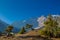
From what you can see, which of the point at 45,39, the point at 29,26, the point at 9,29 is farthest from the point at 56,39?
the point at 29,26

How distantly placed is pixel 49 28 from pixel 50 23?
1.64 m

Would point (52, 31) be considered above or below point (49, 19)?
below

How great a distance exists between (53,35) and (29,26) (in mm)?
17315

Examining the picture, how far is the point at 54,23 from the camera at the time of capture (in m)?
48.4

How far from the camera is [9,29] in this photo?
5025cm

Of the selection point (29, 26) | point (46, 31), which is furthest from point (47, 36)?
point (29, 26)

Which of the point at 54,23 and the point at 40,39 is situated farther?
the point at 54,23

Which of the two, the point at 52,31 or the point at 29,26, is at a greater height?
the point at 29,26

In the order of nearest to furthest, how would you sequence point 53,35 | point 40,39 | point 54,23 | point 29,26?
point 40,39 < point 54,23 < point 53,35 < point 29,26

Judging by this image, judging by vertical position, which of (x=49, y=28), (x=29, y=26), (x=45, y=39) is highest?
(x=29, y=26)

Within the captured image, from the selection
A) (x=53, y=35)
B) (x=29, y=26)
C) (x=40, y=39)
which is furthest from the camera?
(x=29, y=26)

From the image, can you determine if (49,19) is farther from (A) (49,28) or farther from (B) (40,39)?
(B) (40,39)

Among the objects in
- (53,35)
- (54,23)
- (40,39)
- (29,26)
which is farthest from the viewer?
(29,26)

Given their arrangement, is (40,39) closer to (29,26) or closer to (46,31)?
(46,31)
